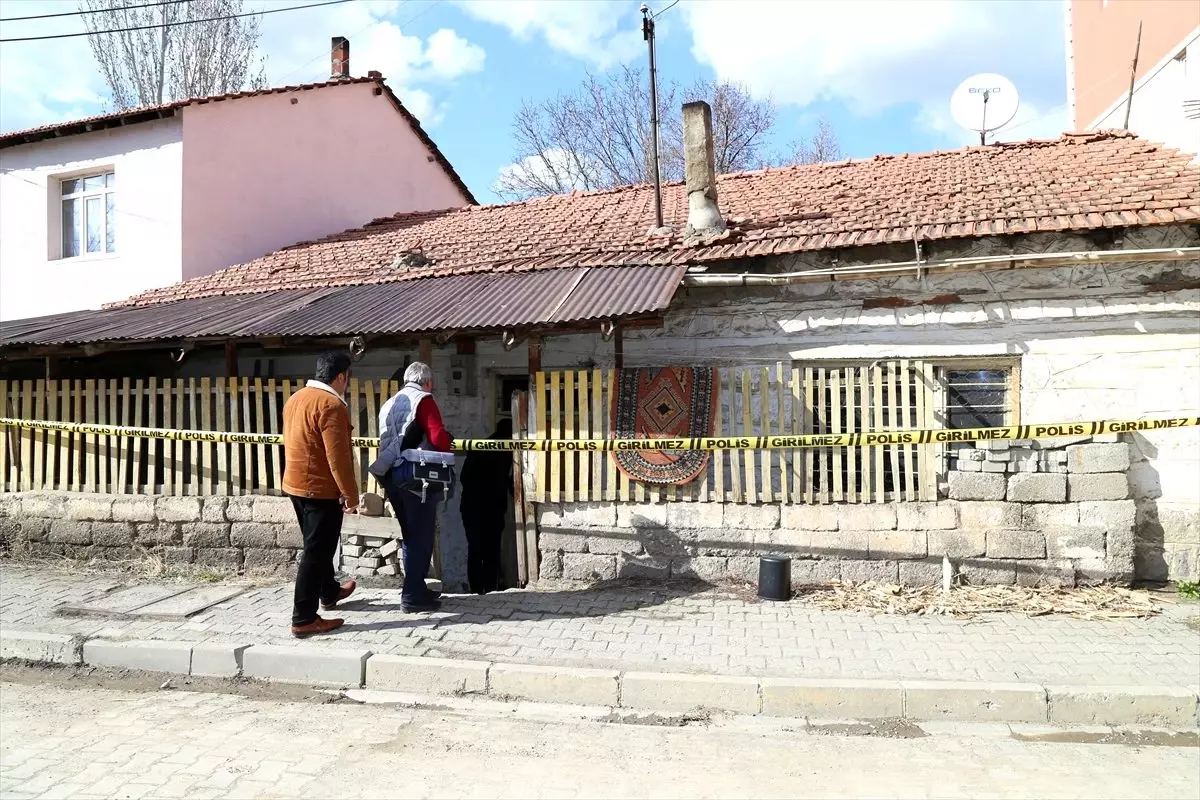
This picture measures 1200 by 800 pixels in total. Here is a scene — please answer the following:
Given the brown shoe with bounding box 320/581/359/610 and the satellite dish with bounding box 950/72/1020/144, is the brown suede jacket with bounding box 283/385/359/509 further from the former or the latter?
the satellite dish with bounding box 950/72/1020/144

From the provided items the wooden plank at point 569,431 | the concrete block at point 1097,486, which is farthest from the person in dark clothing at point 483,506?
the concrete block at point 1097,486

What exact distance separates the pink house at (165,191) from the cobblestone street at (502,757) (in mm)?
8179

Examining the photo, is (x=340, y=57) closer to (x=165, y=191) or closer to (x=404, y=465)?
(x=165, y=191)

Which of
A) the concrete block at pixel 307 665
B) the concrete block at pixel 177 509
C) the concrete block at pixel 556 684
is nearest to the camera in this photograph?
the concrete block at pixel 556 684

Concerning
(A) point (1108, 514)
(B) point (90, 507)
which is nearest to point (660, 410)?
(A) point (1108, 514)

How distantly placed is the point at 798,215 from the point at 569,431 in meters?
3.61

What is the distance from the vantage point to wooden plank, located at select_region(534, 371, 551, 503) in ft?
21.5

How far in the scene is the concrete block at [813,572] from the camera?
6328 millimetres

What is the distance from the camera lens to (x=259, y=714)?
13.8 ft

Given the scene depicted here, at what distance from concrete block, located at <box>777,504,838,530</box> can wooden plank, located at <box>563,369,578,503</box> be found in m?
1.71

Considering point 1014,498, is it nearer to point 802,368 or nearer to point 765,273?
point 802,368

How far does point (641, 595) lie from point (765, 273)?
3070 mm

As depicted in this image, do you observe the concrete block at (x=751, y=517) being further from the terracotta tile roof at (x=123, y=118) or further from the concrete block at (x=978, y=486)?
the terracotta tile roof at (x=123, y=118)

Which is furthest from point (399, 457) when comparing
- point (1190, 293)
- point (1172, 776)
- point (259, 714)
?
point (1190, 293)
